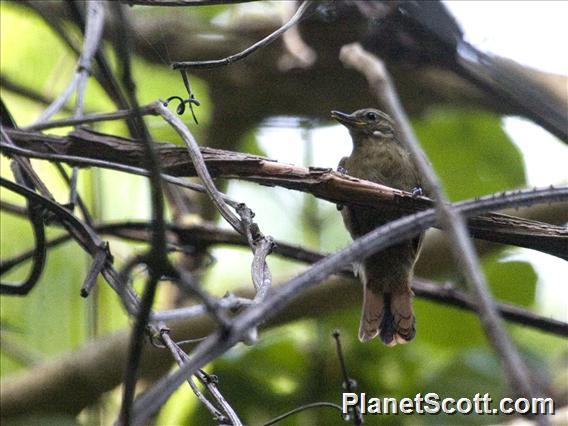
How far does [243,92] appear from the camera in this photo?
364cm

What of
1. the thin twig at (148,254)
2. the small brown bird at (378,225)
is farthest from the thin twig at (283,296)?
the small brown bird at (378,225)

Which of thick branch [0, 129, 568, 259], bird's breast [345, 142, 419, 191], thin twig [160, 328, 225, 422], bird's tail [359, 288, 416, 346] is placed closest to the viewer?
thin twig [160, 328, 225, 422]

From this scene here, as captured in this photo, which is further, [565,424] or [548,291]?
[548,291]

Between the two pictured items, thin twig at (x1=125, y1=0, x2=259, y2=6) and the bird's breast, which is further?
the bird's breast

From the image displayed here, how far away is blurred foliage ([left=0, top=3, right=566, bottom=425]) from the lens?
269cm

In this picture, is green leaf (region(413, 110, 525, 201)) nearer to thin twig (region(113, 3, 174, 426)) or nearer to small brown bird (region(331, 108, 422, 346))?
small brown bird (region(331, 108, 422, 346))

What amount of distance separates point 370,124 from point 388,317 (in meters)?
0.81

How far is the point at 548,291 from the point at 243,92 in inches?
61.5

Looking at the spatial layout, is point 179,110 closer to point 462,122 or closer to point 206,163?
point 206,163

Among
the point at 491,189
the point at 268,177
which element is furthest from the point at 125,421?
the point at 491,189

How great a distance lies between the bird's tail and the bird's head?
2.15 feet

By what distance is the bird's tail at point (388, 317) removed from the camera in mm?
2555

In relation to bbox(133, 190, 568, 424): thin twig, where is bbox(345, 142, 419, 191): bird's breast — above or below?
above

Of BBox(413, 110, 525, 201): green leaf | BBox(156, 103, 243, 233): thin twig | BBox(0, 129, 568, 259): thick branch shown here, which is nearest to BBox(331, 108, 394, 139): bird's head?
BBox(413, 110, 525, 201): green leaf
